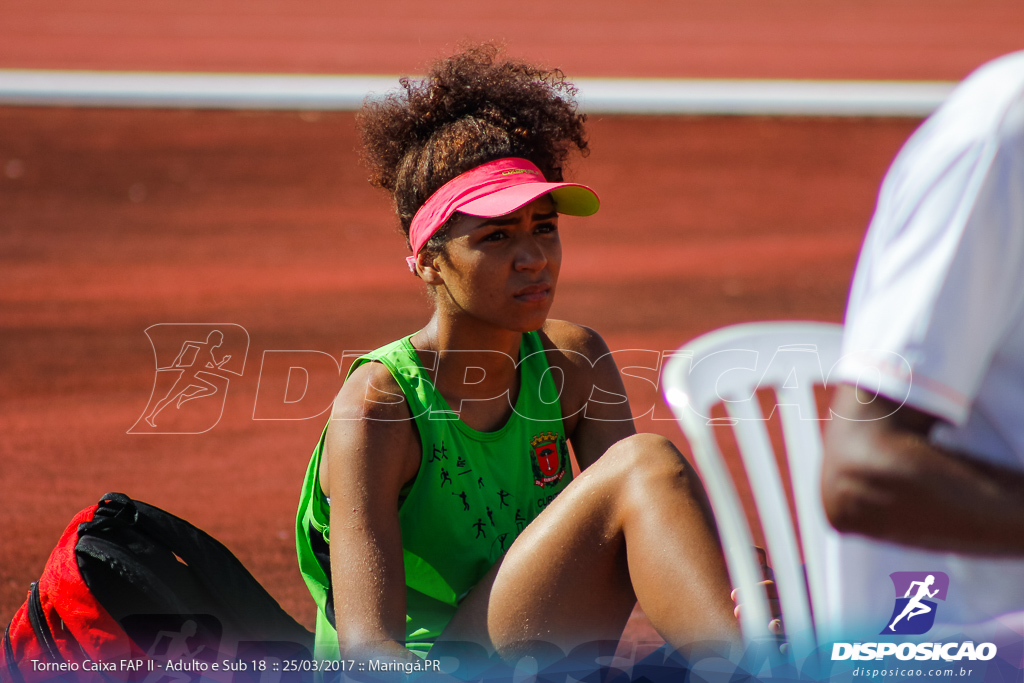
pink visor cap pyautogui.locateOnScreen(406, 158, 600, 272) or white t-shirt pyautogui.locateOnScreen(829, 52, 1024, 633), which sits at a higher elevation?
pink visor cap pyautogui.locateOnScreen(406, 158, 600, 272)

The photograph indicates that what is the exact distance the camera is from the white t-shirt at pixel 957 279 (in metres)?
1.00

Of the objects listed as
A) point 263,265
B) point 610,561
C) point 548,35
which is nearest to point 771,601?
point 610,561

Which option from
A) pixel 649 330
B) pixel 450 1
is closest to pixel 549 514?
pixel 649 330

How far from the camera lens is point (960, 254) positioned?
3.28ft

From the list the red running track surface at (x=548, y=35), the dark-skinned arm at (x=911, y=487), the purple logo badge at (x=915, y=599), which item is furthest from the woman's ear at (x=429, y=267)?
the red running track surface at (x=548, y=35)

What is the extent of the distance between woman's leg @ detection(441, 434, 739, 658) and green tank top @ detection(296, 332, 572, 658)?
0.16 metres

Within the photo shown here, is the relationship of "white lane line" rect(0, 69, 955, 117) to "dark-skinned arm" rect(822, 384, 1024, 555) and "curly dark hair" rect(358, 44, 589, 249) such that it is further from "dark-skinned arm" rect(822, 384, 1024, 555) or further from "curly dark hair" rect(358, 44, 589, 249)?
"dark-skinned arm" rect(822, 384, 1024, 555)

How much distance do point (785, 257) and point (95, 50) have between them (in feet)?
32.0

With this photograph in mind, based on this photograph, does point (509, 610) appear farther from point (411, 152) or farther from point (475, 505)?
point (411, 152)

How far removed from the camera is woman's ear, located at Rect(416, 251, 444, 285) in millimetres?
2109

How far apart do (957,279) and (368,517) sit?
3.81 feet

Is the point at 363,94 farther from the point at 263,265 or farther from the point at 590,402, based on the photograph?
the point at 590,402

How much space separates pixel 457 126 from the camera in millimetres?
2145

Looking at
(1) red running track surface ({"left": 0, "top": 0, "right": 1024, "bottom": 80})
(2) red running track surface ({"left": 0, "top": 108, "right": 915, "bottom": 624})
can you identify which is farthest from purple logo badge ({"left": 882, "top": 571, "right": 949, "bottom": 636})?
(1) red running track surface ({"left": 0, "top": 0, "right": 1024, "bottom": 80})
